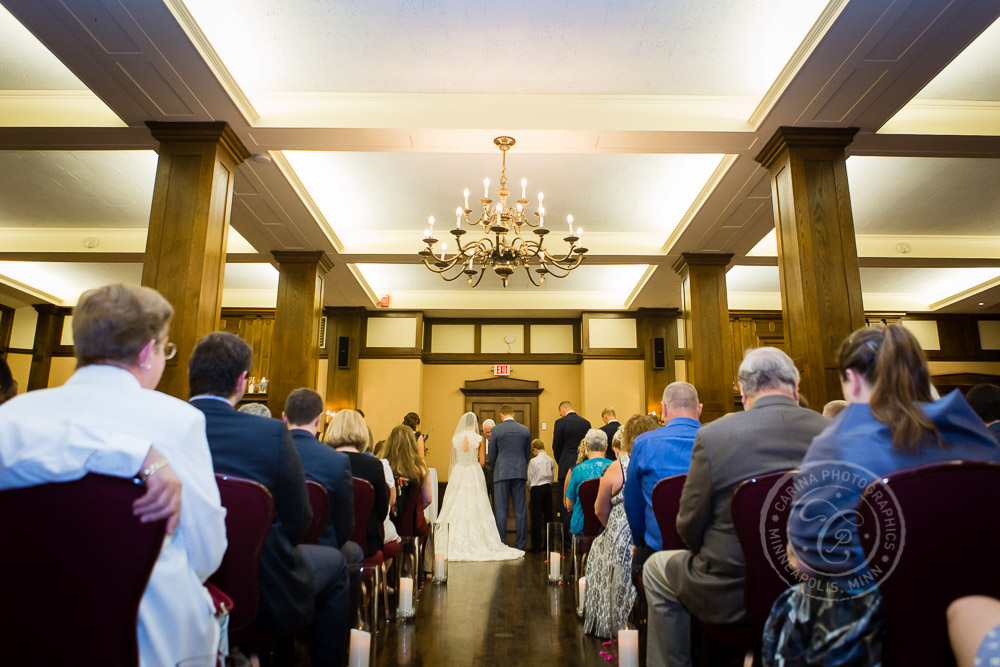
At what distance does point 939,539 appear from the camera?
1238 mm

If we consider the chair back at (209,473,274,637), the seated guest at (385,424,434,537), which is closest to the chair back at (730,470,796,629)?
the chair back at (209,473,274,637)

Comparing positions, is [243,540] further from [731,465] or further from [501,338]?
[501,338]

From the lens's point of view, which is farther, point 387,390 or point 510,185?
point 387,390

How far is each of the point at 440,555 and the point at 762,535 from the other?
369 cm

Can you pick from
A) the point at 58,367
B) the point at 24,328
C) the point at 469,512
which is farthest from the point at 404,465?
the point at 24,328

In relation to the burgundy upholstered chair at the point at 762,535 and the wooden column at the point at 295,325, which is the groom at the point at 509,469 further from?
the burgundy upholstered chair at the point at 762,535

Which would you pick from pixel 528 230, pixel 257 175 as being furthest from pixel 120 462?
pixel 528 230

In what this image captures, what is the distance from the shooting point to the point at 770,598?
5.88 feet

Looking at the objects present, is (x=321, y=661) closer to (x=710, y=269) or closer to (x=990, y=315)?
(x=710, y=269)

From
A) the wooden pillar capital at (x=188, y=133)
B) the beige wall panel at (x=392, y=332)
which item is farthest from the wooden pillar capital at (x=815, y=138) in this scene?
the beige wall panel at (x=392, y=332)

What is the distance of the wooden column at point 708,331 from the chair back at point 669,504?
521 cm

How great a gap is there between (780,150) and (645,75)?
50.3 inches

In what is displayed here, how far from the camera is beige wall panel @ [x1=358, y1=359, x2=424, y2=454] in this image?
36.5 feet

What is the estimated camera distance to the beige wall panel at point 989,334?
437 inches
